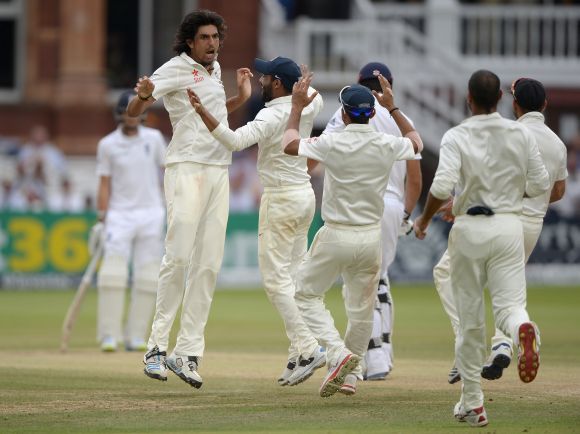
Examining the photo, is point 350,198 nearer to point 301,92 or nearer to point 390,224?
point 301,92

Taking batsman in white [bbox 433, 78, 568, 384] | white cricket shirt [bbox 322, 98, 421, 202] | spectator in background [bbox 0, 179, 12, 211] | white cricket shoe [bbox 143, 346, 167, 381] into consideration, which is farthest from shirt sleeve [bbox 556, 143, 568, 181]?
spectator in background [bbox 0, 179, 12, 211]

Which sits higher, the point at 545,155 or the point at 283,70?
the point at 283,70

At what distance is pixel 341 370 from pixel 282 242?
4.87 feet

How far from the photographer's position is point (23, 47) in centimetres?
2734

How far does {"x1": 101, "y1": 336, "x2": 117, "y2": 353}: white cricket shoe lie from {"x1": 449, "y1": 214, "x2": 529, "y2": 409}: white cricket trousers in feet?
18.7

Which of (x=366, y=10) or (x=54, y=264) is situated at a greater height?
(x=366, y=10)

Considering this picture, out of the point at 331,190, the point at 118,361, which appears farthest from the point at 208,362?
the point at 331,190

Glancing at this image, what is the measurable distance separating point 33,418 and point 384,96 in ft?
9.94

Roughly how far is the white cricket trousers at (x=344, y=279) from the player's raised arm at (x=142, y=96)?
4.95 feet

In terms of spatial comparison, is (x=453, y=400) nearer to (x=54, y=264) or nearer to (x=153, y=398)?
(x=153, y=398)

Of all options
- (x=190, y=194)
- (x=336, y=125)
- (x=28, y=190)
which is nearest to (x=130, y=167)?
(x=190, y=194)

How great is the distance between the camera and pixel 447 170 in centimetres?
856

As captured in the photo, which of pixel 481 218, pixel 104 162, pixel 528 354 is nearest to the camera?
pixel 528 354

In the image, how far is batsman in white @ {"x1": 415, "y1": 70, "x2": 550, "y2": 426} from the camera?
8.58 metres
